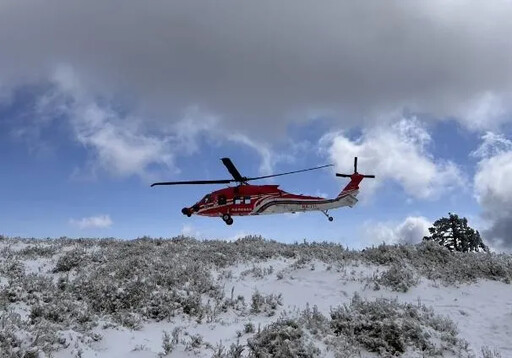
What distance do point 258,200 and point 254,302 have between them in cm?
1197

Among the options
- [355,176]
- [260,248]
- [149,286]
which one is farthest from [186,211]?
[149,286]

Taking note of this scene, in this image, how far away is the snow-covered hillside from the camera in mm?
10086

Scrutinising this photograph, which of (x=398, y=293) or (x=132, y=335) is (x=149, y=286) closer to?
(x=132, y=335)

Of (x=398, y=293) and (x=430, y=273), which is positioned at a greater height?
(x=430, y=273)

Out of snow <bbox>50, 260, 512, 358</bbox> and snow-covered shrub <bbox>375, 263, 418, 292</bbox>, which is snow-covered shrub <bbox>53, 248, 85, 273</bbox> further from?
snow-covered shrub <bbox>375, 263, 418, 292</bbox>

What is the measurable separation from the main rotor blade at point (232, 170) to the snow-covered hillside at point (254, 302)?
16.8 feet

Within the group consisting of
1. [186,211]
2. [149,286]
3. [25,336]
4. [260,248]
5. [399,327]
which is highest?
[186,211]

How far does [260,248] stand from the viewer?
69.1 ft

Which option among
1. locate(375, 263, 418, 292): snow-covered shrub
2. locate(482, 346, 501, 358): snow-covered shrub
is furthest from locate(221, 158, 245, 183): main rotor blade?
locate(482, 346, 501, 358): snow-covered shrub

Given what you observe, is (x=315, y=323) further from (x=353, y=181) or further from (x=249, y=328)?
(x=353, y=181)

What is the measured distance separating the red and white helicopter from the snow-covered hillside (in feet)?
11.8

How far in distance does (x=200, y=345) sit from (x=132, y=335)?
1842mm

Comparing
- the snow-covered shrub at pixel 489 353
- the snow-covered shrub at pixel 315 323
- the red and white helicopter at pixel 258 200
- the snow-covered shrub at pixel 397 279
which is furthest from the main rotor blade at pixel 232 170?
the snow-covered shrub at pixel 489 353

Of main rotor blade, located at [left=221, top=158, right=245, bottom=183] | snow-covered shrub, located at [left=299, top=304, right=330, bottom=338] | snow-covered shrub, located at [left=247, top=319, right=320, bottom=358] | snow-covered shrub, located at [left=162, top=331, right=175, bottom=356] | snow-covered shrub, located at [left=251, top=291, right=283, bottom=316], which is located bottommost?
snow-covered shrub, located at [left=162, top=331, right=175, bottom=356]
